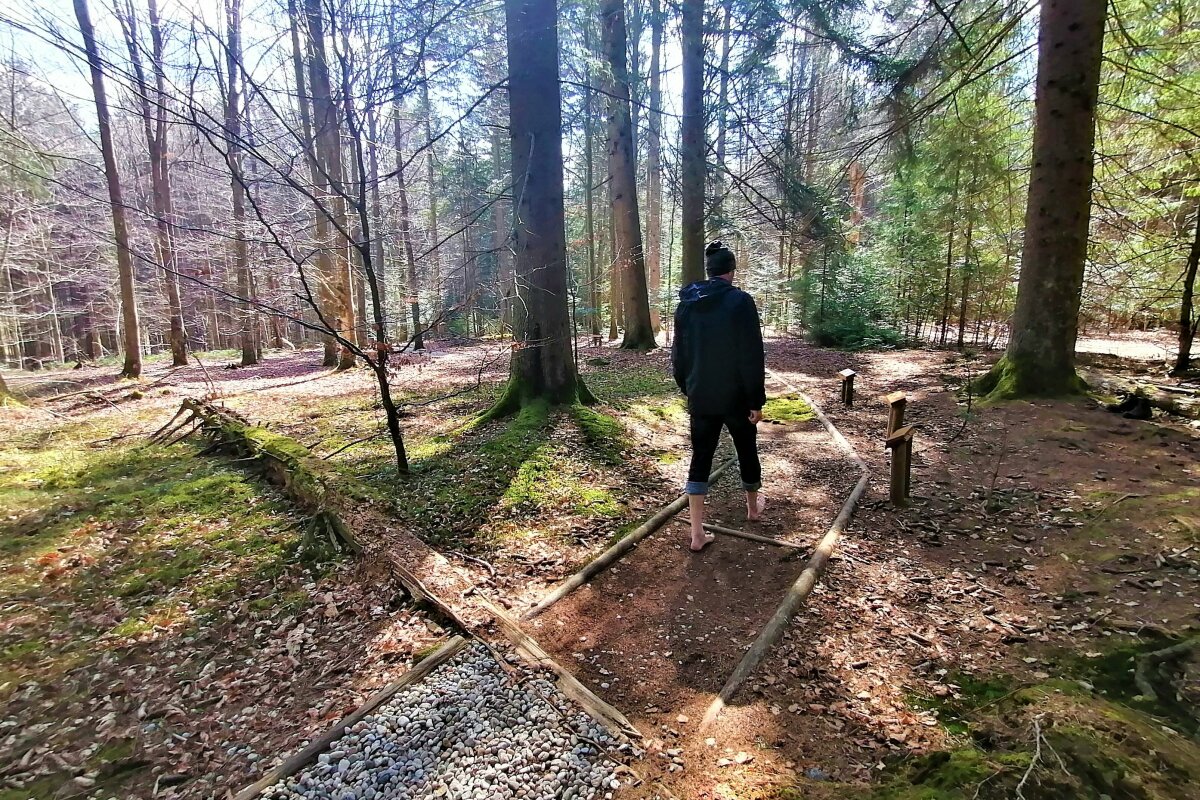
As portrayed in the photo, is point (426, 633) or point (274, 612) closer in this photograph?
point (426, 633)

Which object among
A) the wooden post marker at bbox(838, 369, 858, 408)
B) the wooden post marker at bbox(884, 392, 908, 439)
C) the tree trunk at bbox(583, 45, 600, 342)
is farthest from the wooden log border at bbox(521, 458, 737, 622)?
the tree trunk at bbox(583, 45, 600, 342)

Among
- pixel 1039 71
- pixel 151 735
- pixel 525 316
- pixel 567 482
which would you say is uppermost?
pixel 1039 71

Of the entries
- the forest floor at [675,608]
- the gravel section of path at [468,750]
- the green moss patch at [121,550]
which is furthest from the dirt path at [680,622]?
the green moss patch at [121,550]

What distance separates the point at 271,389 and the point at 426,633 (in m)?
10.8

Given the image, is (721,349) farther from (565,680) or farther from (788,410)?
(788,410)

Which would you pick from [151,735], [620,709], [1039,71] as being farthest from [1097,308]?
[151,735]

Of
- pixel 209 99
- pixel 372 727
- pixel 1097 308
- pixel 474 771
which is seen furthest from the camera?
pixel 1097 308

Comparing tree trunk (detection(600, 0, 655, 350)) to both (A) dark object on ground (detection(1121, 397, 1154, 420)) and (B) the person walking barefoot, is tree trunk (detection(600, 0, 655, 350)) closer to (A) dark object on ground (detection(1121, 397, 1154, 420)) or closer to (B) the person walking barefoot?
(B) the person walking barefoot

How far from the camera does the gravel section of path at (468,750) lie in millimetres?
2064

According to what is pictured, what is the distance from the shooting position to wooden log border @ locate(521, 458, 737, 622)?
3369mm

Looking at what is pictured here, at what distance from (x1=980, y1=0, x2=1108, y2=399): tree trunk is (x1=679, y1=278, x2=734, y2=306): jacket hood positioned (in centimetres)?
518

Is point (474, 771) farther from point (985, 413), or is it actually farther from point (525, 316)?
point (985, 413)

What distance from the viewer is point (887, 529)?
169 inches

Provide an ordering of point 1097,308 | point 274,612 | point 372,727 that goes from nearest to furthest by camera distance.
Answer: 1. point 372,727
2. point 274,612
3. point 1097,308
